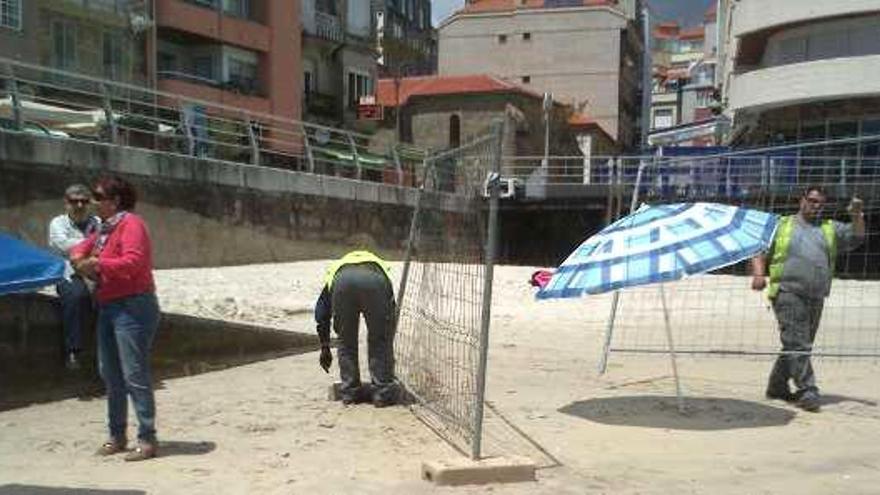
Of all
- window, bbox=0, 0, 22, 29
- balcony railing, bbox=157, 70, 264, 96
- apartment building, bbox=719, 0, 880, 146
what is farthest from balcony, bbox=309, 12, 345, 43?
window, bbox=0, 0, 22, 29

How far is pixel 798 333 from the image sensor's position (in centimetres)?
895

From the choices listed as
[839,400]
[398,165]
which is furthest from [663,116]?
[839,400]

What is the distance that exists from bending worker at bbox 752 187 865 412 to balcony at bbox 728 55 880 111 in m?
33.6

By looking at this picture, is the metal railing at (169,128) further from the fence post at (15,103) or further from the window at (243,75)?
the window at (243,75)

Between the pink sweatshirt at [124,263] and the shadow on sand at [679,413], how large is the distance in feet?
12.0

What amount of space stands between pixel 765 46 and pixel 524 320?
33593 millimetres

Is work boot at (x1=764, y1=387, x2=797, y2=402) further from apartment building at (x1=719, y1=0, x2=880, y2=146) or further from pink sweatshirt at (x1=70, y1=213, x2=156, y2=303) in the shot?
apartment building at (x1=719, y1=0, x2=880, y2=146)

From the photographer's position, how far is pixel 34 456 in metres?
7.06

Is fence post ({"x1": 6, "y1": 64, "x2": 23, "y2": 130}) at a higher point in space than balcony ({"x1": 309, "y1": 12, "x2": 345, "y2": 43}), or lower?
lower

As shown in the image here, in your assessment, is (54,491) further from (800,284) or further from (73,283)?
(800,284)

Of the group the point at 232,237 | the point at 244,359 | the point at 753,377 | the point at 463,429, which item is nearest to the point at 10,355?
the point at 244,359

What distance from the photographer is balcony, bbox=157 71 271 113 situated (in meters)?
39.4

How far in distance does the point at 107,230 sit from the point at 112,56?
101ft

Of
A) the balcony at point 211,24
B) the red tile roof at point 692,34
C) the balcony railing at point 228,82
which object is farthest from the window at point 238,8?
the red tile roof at point 692,34
